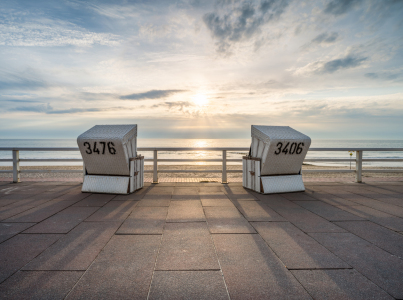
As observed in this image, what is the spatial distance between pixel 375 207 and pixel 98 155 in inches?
292

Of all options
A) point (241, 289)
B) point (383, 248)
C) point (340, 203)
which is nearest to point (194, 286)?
point (241, 289)

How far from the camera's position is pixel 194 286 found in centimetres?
242

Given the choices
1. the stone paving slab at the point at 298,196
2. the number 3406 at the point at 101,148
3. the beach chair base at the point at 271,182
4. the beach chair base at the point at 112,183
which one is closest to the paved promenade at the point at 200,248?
the stone paving slab at the point at 298,196

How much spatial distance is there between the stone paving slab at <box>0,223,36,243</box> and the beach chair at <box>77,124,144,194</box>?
8.78 feet

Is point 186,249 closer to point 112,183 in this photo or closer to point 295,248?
point 295,248

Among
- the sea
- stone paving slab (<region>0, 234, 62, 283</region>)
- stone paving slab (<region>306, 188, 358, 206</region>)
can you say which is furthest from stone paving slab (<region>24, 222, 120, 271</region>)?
the sea

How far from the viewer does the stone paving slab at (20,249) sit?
280 cm

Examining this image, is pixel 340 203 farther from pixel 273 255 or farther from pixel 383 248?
pixel 273 255

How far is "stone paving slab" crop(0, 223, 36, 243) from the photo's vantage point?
375 centimetres

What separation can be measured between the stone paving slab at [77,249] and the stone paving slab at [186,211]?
115 centimetres

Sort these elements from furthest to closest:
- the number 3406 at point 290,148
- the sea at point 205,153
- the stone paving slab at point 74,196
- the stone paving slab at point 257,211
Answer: the sea at point 205,153 → the number 3406 at point 290,148 → the stone paving slab at point 74,196 → the stone paving slab at point 257,211

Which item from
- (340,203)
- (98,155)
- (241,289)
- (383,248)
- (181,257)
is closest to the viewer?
(241,289)

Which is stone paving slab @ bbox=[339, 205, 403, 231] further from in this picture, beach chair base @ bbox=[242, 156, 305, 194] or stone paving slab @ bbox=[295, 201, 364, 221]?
beach chair base @ bbox=[242, 156, 305, 194]

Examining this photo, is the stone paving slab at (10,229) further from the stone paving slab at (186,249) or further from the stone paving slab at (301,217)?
the stone paving slab at (301,217)
